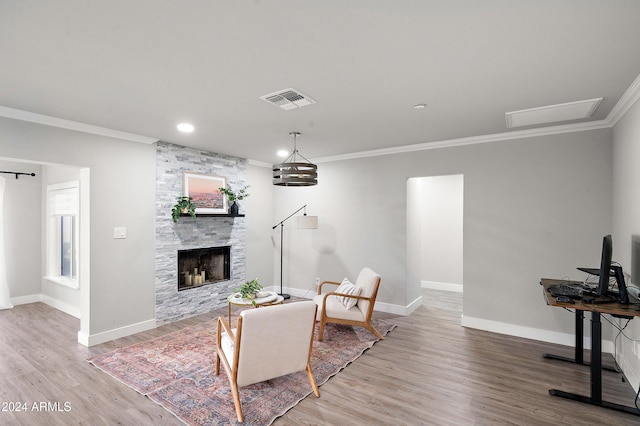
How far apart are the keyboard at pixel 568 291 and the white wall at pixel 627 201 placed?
433 millimetres

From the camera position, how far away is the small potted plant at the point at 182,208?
4.61 metres

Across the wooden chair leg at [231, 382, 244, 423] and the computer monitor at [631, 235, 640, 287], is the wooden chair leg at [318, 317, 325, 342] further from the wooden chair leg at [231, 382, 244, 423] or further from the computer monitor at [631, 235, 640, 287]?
the computer monitor at [631, 235, 640, 287]

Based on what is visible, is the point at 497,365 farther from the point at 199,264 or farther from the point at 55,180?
the point at 55,180

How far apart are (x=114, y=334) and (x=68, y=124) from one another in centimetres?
256

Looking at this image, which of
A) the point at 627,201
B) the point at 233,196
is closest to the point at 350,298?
the point at 233,196

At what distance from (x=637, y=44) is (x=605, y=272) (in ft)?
5.38

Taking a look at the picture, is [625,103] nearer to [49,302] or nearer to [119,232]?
[119,232]

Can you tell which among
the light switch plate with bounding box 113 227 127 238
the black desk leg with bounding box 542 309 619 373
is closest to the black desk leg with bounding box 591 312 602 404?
the black desk leg with bounding box 542 309 619 373

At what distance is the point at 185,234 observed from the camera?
485cm

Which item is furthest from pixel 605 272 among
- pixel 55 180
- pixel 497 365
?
pixel 55 180

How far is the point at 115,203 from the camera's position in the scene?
4035 mm

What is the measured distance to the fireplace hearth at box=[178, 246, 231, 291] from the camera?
4.99m

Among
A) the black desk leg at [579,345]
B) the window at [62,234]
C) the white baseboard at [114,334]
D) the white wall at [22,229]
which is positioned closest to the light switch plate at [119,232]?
the white baseboard at [114,334]

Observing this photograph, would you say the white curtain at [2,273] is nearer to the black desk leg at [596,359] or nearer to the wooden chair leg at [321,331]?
the wooden chair leg at [321,331]
